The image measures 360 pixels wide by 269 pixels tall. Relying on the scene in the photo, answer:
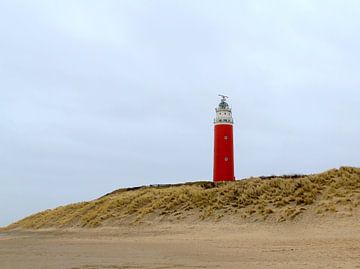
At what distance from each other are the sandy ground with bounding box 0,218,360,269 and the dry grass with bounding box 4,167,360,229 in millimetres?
1303

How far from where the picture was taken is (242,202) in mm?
26000

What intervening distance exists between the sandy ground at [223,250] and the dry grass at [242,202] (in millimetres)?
1303

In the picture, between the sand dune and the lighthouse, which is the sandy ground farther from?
the lighthouse

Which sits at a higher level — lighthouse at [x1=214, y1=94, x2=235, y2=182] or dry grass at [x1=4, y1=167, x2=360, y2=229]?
lighthouse at [x1=214, y1=94, x2=235, y2=182]

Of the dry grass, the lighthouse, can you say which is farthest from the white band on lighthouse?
the dry grass

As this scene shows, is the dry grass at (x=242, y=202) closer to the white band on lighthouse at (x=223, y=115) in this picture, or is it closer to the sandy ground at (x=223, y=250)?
the sandy ground at (x=223, y=250)

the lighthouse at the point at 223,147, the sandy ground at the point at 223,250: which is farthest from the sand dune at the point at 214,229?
the lighthouse at the point at 223,147

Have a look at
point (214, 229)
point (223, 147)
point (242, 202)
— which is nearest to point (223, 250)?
point (214, 229)

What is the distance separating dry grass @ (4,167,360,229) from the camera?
75.9ft

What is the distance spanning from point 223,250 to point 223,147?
84.2 feet

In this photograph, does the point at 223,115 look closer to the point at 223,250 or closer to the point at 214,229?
the point at 214,229

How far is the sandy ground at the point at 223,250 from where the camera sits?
42.1ft

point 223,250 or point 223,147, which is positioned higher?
point 223,147

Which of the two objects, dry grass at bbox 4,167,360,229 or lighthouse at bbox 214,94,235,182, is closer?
dry grass at bbox 4,167,360,229
